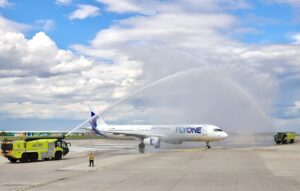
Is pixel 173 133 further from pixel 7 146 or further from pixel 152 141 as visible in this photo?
pixel 7 146

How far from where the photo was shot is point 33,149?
144 feet

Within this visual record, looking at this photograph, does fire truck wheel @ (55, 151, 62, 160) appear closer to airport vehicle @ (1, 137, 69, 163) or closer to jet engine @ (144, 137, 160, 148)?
airport vehicle @ (1, 137, 69, 163)

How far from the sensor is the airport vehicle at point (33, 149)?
41.9 meters

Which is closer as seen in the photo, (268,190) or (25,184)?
(268,190)

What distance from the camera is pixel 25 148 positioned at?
42.8m

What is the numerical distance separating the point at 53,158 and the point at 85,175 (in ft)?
56.1

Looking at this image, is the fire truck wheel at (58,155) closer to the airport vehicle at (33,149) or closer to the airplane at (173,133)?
the airport vehicle at (33,149)


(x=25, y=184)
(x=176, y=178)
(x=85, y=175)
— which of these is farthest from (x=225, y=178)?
(x=25, y=184)

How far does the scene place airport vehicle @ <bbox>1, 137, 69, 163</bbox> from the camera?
4194 centimetres

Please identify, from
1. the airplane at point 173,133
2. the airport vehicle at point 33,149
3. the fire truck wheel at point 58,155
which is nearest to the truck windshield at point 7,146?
the airport vehicle at point 33,149

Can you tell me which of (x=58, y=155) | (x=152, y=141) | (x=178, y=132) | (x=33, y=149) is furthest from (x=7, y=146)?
(x=178, y=132)

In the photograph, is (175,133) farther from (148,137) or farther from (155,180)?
(155,180)

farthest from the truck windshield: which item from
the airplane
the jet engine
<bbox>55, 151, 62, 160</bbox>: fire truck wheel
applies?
the jet engine

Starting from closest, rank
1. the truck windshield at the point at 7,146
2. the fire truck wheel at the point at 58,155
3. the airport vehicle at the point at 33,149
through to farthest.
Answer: the truck windshield at the point at 7,146
the airport vehicle at the point at 33,149
the fire truck wheel at the point at 58,155
